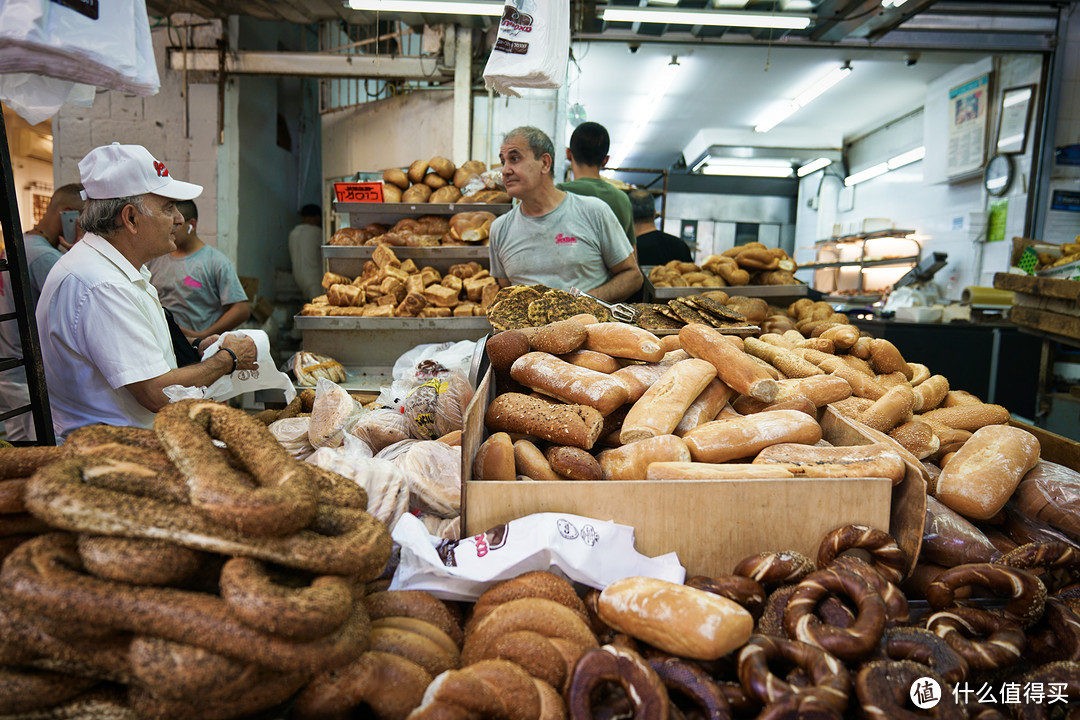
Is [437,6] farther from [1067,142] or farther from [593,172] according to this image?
[1067,142]

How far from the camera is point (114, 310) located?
2133mm

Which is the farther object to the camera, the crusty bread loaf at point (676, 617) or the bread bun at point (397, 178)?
the bread bun at point (397, 178)

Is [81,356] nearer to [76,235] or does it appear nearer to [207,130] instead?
[76,235]

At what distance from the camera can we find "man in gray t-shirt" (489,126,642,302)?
130 inches

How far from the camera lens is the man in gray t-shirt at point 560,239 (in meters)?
3.29

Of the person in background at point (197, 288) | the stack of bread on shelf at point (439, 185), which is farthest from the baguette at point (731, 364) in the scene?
the person in background at point (197, 288)

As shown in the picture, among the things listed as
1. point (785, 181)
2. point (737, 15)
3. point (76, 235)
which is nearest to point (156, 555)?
point (76, 235)

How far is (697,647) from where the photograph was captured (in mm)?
968

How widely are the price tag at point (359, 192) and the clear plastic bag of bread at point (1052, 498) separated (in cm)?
431

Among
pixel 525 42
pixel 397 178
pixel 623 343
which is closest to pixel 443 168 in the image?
pixel 397 178

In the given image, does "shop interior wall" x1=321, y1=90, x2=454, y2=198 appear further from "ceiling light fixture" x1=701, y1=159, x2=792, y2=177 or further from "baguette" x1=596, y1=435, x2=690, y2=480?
"ceiling light fixture" x1=701, y1=159, x2=792, y2=177

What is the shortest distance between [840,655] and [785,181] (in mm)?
14354

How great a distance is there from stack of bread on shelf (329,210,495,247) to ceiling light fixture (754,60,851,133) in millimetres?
5022

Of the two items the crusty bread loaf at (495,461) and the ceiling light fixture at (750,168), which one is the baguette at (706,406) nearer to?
the crusty bread loaf at (495,461)
